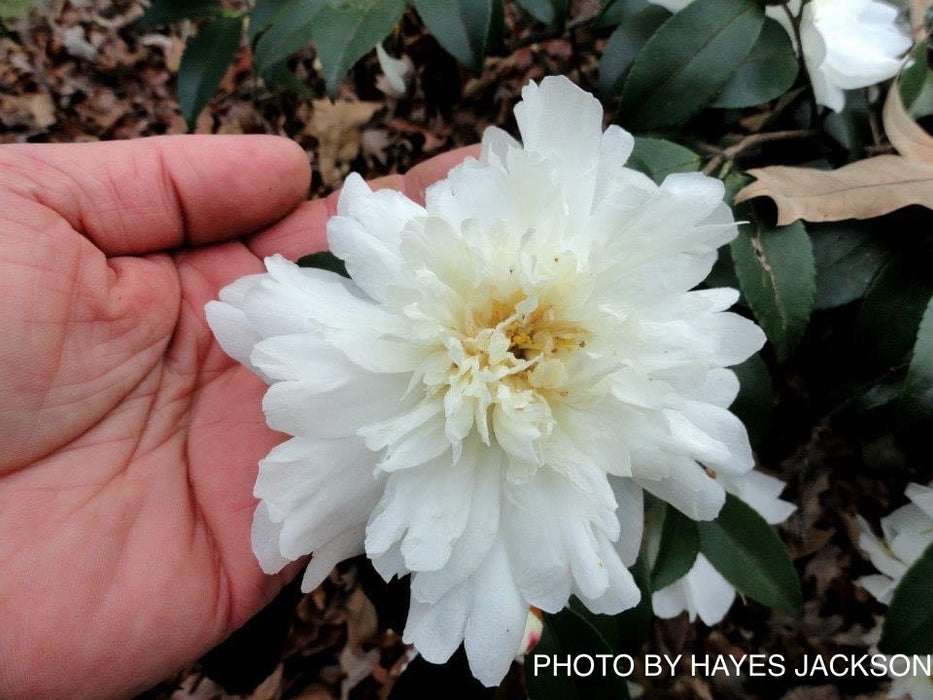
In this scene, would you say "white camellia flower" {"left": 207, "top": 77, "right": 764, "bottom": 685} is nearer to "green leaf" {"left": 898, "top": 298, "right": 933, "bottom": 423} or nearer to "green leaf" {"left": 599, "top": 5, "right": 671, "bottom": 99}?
"green leaf" {"left": 898, "top": 298, "right": 933, "bottom": 423}

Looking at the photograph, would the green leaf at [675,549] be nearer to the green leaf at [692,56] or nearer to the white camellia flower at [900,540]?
the white camellia flower at [900,540]

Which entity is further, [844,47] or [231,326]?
[844,47]

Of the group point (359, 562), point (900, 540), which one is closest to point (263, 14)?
point (359, 562)

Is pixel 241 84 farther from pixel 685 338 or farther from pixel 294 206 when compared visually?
pixel 685 338

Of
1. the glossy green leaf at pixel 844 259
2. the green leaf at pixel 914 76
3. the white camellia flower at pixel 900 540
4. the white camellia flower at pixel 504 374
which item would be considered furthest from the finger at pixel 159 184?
the white camellia flower at pixel 900 540

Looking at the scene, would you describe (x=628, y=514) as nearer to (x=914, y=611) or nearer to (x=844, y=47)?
(x=914, y=611)

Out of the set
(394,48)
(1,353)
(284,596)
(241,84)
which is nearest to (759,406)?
(284,596)

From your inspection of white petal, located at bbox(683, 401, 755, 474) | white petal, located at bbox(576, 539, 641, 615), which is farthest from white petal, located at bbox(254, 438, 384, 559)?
white petal, located at bbox(683, 401, 755, 474)
